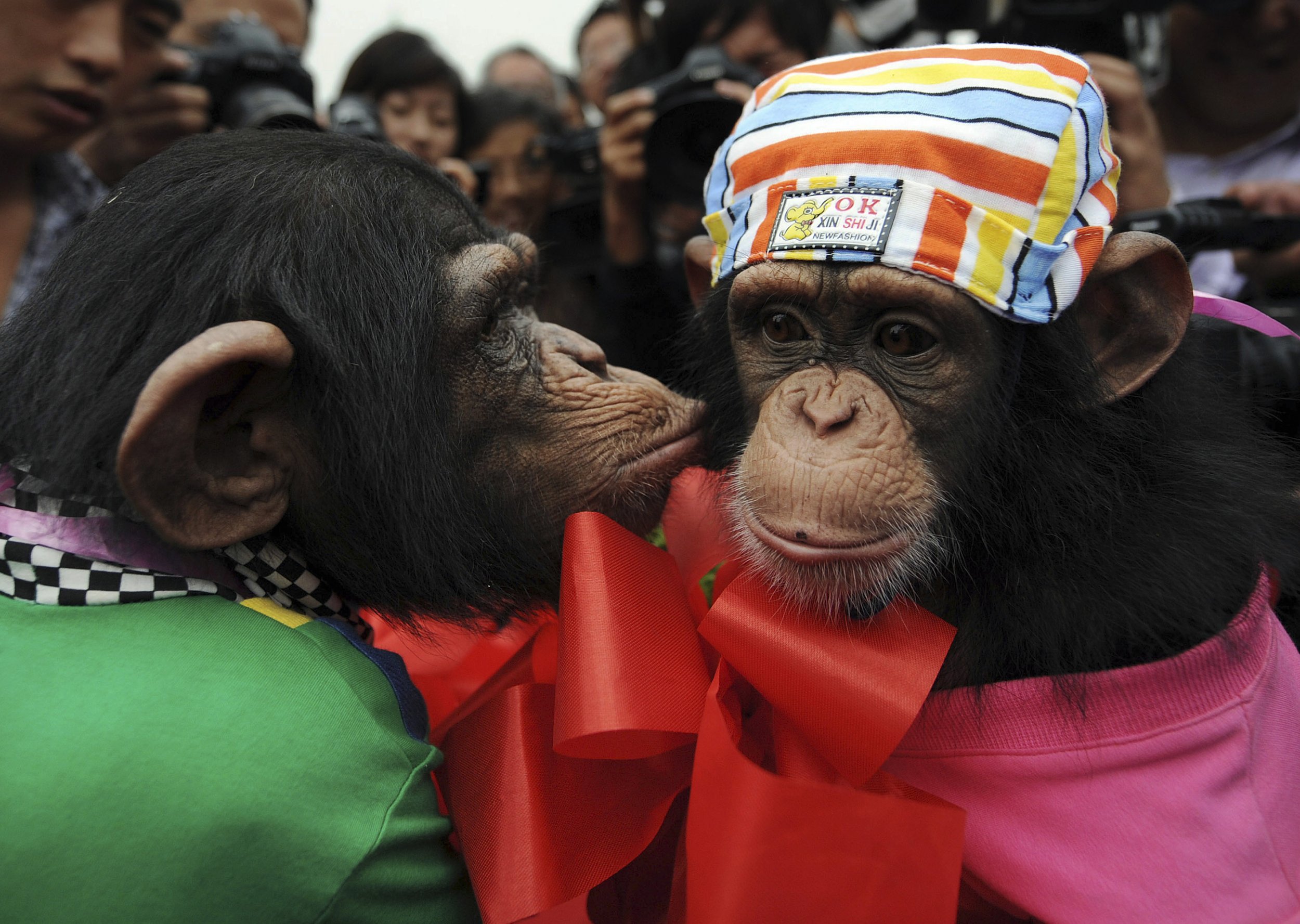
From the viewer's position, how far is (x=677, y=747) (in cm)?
151

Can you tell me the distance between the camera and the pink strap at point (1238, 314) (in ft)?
5.69

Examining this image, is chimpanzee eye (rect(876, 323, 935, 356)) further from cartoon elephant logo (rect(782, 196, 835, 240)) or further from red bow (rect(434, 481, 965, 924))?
red bow (rect(434, 481, 965, 924))

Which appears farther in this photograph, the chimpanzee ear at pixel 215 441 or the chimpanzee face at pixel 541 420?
the chimpanzee face at pixel 541 420

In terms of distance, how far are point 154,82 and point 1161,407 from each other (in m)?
3.18

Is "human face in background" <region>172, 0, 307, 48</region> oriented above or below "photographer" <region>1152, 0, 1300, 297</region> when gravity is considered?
above

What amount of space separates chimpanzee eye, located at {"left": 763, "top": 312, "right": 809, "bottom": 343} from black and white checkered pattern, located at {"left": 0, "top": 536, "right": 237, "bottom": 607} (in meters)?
0.98

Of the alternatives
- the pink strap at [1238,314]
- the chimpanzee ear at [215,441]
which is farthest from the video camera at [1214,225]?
the chimpanzee ear at [215,441]

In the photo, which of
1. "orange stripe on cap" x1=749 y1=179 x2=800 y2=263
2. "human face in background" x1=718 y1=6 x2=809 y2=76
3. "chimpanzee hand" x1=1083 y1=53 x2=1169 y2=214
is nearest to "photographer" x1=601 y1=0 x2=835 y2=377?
"human face in background" x1=718 y1=6 x2=809 y2=76

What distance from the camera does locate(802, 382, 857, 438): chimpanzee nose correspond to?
1371 mm

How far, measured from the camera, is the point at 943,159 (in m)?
1.35

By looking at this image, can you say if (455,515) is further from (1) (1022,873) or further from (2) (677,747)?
(1) (1022,873)

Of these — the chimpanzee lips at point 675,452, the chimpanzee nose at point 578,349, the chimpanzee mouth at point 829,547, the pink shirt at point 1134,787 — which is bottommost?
the pink shirt at point 1134,787

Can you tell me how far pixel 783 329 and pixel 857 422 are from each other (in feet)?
0.76

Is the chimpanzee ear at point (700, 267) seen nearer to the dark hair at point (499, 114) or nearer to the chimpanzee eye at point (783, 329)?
the chimpanzee eye at point (783, 329)
